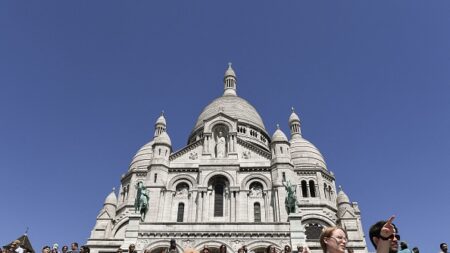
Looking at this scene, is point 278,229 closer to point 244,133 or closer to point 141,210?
point 141,210

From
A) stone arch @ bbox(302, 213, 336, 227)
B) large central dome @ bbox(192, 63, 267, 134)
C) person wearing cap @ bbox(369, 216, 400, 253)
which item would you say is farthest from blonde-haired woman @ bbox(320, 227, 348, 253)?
large central dome @ bbox(192, 63, 267, 134)

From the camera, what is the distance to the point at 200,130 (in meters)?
44.7

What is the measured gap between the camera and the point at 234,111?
158 ft

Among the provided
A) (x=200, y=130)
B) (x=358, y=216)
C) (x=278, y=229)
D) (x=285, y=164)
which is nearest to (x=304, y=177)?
(x=358, y=216)

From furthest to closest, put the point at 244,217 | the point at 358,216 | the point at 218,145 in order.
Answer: the point at 358,216
the point at 218,145
the point at 244,217

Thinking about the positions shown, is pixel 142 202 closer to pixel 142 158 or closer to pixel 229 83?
pixel 142 158

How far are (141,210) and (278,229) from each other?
9830 millimetres

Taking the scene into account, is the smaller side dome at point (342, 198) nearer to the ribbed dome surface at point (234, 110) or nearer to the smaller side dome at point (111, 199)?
the ribbed dome surface at point (234, 110)

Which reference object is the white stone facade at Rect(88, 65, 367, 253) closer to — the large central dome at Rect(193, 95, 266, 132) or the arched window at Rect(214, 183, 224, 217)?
the arched window at Rect(214, 183, 224, 217)

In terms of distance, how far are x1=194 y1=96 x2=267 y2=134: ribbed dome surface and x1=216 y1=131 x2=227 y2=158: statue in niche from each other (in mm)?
10494

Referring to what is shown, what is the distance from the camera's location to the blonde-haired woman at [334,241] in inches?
190

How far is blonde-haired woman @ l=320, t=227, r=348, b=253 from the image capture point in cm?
482

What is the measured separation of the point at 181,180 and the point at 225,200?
425 centimetres

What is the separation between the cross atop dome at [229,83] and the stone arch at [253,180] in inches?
1001
